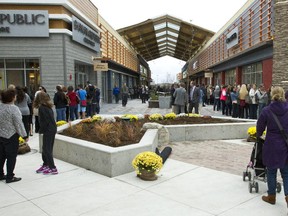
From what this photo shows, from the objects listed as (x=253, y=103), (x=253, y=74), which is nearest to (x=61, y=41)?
(x=253, y=103)

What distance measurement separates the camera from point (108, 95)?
30953 mm

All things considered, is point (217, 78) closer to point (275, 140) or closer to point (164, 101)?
point (164, 101)

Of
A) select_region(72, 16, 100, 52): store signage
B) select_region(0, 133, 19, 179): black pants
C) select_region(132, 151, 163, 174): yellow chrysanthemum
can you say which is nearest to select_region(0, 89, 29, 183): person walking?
select_region(0, 133, 19, 179): black pants

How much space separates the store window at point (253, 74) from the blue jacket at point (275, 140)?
1566cm

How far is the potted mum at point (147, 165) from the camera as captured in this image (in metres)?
5.71

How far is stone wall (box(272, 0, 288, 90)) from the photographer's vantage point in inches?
588

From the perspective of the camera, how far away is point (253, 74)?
69.9 ft

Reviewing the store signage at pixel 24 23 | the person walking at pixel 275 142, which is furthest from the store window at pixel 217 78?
the person walking at pixel 275 142

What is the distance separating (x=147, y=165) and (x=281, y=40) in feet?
39.2

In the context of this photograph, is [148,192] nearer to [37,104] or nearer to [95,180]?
[95,180]

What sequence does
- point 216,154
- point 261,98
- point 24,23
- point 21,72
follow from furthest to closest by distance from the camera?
point 21,72 < point 24,23 < point 261,98 < point 216,154

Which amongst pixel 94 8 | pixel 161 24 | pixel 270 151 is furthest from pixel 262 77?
pixel 161 24

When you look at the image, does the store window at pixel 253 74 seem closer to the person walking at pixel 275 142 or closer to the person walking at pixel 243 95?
the person walking at pixel 243 95

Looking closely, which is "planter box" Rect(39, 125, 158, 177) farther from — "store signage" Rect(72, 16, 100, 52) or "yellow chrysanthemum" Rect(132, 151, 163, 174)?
"store signage" Rect(72, 16, 100, 52)
